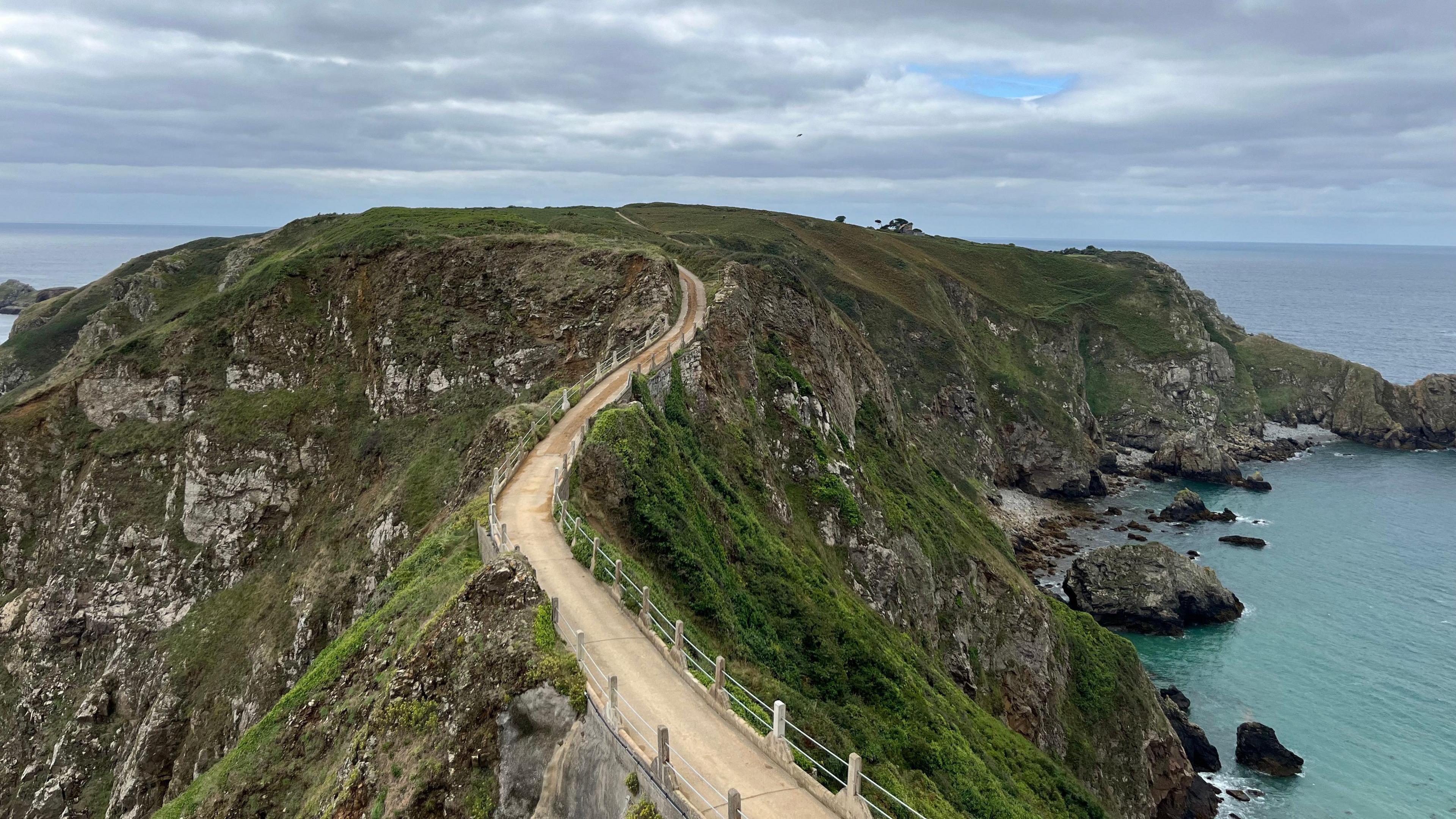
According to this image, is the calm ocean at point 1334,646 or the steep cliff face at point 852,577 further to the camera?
the calm ocean at point 1334,646

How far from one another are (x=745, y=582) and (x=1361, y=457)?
123359 millimetres

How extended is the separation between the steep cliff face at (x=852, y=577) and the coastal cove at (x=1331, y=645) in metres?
8.86

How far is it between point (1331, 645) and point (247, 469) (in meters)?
78.5

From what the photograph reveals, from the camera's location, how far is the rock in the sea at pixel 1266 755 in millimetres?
47906

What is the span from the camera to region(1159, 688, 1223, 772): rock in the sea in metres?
48.6

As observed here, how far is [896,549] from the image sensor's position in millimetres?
46750

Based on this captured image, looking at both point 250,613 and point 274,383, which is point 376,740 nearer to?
point 250,613

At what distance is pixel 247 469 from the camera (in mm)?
50500

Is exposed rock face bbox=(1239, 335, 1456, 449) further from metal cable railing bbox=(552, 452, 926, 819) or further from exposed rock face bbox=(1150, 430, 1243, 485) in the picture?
metal cable railing bbox=(552, 452, 926, 819)

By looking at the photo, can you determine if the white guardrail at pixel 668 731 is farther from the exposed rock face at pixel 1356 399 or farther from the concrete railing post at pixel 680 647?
the exposed rock face at pixel 1356 399

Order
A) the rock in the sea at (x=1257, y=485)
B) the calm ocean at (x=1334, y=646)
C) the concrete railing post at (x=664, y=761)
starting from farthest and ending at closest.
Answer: the rock in the sea at (x=1257, y=485)
the calm ocean at (x=1334, y=646)
the concrete railing post at (x=664, y=761)

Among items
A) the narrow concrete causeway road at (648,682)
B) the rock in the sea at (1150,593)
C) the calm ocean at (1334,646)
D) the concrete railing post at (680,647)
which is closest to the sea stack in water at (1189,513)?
the calm ocean at (1334,646)

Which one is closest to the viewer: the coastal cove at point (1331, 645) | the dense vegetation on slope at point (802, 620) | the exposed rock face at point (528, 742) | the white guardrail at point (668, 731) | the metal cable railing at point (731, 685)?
the white guardrail at point (668, 731)

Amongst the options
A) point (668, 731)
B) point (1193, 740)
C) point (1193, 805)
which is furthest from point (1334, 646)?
point (668, 731)
